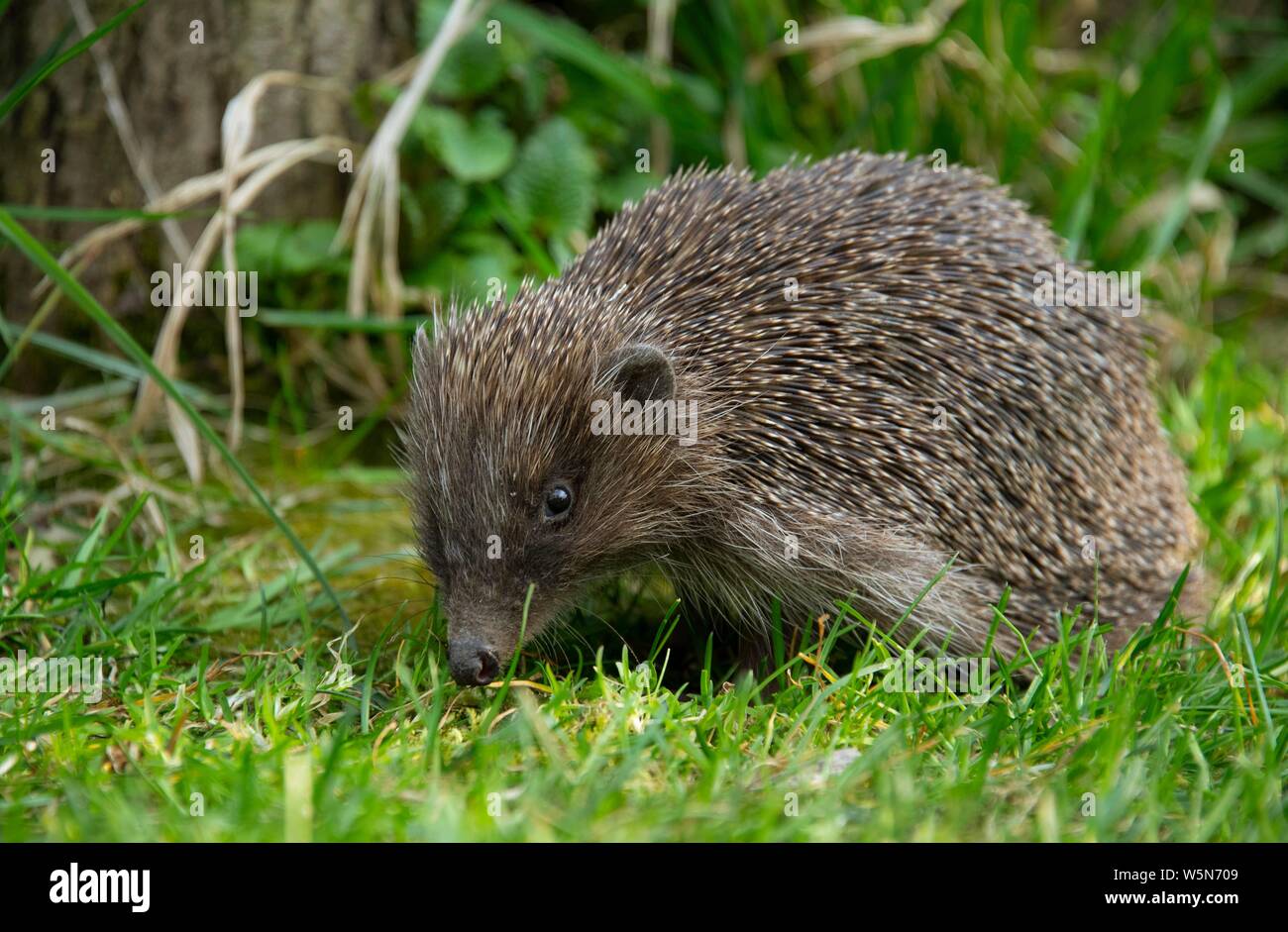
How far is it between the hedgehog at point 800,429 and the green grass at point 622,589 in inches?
12.3

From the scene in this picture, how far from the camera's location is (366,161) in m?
6.32

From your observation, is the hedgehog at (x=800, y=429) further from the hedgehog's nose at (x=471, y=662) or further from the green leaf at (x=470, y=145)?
the green leaf at (x=470, y=145)

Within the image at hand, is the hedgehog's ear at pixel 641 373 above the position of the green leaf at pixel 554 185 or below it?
Result: below

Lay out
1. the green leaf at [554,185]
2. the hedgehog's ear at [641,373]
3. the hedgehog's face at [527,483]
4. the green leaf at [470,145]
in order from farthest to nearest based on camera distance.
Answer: the green leaf at [554,185] → the green leaf at [470,145] → the hedgehog's ear at [641,373] → the hedgehog's face at [527,483]

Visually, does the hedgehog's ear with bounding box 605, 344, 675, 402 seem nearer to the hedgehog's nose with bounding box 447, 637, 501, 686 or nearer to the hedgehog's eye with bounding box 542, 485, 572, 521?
the hedgehog's eye with bounding box 542, 485, 572, 521

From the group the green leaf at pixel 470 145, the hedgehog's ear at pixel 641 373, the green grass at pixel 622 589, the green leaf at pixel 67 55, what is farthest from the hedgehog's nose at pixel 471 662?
the green leaf at pixel 470 145

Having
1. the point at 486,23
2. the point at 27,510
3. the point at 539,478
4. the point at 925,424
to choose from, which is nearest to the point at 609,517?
the point at 539,478

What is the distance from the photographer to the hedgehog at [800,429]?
14.5 ft

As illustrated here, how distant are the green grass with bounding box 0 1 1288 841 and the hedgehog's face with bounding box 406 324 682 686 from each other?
0.99 feet

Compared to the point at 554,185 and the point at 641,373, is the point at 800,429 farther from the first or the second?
the point at 554,185

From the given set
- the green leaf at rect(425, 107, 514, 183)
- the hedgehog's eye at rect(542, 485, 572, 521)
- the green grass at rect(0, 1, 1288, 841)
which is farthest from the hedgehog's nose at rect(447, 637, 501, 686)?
the green leaf at rect(425, 107, 514, 183)

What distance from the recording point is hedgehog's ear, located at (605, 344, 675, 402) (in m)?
4.41

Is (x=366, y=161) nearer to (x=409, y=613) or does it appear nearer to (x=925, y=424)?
(x=409, y=613)

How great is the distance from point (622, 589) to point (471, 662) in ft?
5.08
